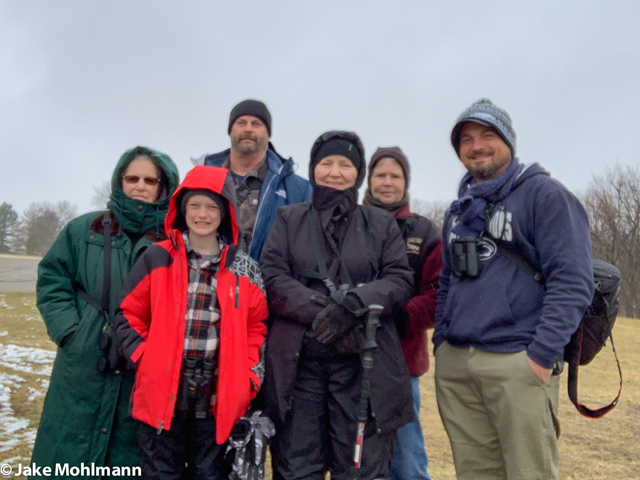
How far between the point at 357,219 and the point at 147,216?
1.41 meters

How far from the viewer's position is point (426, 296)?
3.20 m

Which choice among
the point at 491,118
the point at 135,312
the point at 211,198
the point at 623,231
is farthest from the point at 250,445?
the point at 623,231

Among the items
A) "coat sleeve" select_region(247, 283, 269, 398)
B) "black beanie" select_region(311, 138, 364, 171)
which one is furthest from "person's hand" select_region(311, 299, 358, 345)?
"black beanie" select_region(311, 138, 364, 171)

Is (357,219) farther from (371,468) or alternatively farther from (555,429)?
(555,429)

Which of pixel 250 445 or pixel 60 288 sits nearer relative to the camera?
pixel 250 445

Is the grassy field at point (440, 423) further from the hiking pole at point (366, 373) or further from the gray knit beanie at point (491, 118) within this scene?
the gray knit beanie at point (491, 118)

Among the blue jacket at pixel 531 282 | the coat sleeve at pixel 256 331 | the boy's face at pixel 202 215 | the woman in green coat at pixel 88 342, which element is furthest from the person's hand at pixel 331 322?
the woman in green coat at pixel 88 342

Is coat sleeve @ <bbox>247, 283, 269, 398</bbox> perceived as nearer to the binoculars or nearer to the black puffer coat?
the black puffer coat

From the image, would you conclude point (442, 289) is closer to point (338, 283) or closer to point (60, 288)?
point (338, 283)

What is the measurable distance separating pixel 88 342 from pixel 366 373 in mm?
1686

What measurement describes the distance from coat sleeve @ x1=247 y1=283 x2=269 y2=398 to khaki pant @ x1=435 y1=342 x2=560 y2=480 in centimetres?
118

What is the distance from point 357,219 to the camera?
9.23ft

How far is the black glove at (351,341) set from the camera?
245 cm

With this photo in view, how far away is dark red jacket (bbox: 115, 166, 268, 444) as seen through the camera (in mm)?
2439
